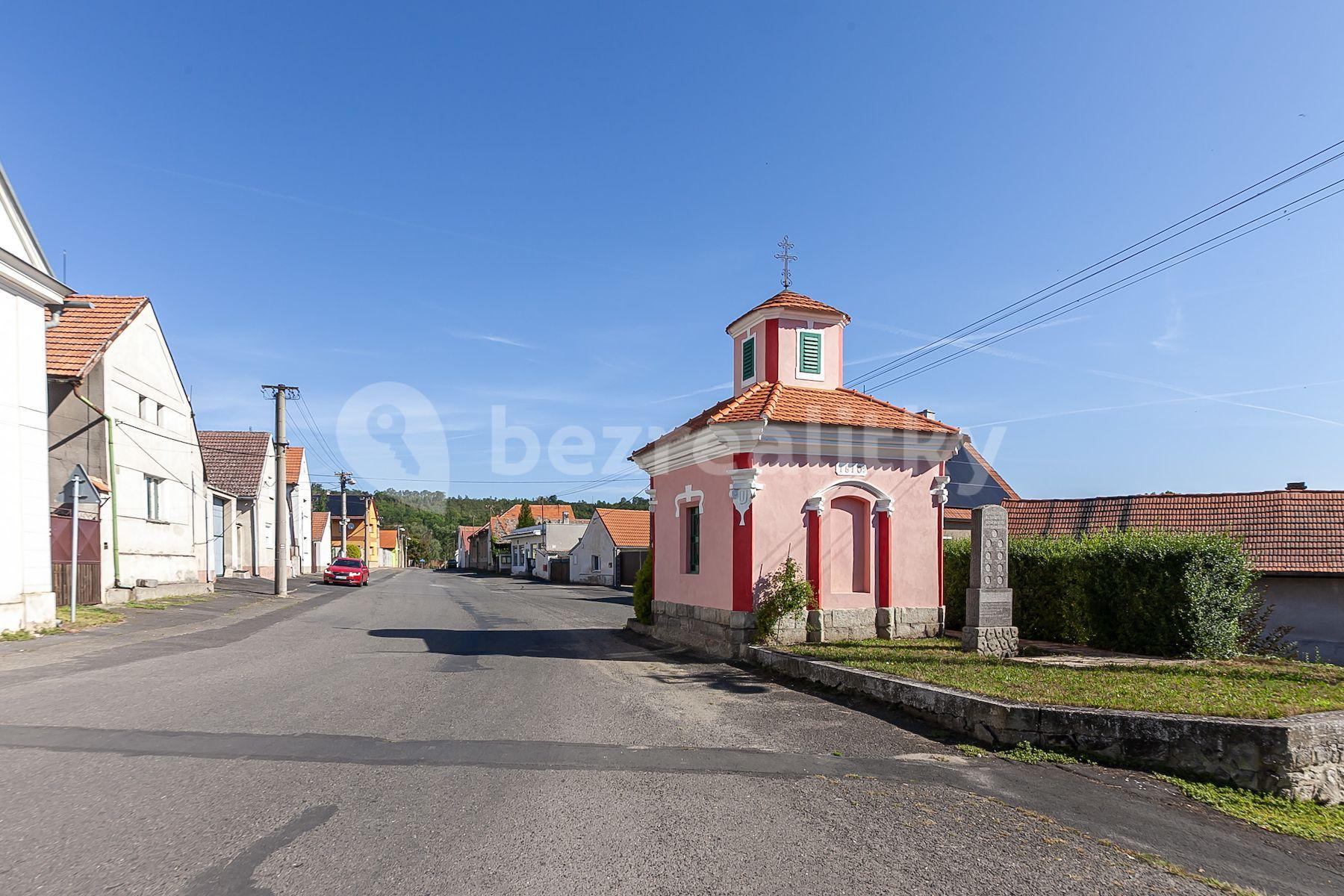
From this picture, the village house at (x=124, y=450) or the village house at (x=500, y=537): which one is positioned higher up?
the village house at (x=124, y=450)

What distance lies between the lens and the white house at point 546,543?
2329 inches

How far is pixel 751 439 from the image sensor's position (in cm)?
1305

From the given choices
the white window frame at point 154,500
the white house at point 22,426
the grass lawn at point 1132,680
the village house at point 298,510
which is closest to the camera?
the grass lawn at point 1132,680

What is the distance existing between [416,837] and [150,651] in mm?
10663

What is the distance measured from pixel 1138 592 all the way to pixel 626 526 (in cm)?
3550

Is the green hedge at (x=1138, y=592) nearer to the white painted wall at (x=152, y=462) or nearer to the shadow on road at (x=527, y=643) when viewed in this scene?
the shadow on road at (x=527, y=643)

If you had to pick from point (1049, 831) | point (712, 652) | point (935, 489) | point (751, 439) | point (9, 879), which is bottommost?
point (712, 652)

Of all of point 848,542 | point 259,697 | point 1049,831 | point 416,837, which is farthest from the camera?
point 848,542

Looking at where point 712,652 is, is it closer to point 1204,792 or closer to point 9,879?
point 1204,792

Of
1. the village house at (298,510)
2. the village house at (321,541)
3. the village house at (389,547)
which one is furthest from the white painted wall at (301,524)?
the village house at (389,547)

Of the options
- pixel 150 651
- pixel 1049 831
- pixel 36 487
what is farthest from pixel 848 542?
pixel 36 487

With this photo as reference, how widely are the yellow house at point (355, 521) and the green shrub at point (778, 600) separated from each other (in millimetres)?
70754

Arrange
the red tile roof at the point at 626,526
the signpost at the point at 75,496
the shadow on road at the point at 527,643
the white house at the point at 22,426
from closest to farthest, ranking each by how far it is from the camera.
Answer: the white house at the point at 22,426 < the shadow on road at the point at 527,643 < the signpost at the point at 75,496 < the red tile roof at the point at 626,526

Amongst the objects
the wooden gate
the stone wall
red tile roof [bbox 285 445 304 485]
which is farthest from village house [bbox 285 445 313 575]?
the stone wall
